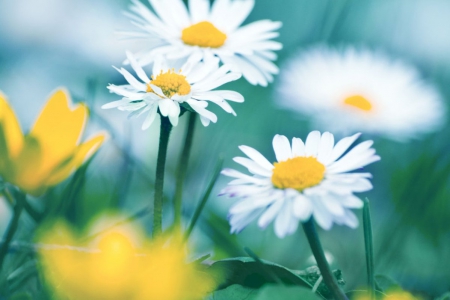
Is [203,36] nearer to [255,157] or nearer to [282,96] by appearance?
[255,157]

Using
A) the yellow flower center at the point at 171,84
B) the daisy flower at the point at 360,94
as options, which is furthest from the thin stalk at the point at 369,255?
the daisy flower at the point at 360,94

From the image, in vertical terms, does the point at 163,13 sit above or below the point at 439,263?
above

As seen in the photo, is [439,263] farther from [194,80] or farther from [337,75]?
[337,75]

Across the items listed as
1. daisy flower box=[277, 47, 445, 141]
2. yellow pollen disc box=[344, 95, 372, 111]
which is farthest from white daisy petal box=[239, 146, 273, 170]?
yellow pollen disc box=[344, 95, 372, 111]

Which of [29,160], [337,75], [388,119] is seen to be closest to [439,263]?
[29,160]

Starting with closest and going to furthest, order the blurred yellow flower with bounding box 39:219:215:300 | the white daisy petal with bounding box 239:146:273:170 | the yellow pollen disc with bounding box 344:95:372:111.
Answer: the blurred yellow flower with bounding box 39:219:215:300 < the white daisy petal with bounding box 239:146:273:170 < the yellow pollen disc with bounding box 344:95:372:111

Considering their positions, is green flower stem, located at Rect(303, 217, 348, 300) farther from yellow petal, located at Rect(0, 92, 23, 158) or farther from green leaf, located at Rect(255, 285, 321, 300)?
yellow petal, located at Rect(0, 92, 23, 158)
